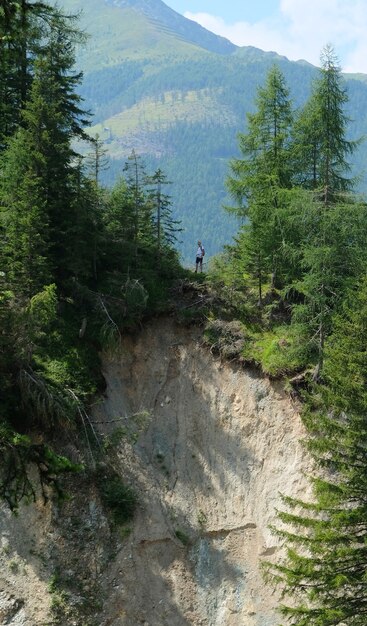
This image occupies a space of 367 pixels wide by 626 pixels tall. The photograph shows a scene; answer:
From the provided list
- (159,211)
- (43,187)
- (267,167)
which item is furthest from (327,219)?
(43,187)

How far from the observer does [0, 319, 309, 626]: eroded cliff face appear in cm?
2273

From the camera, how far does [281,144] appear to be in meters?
29.6

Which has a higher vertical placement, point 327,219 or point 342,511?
point 327,219

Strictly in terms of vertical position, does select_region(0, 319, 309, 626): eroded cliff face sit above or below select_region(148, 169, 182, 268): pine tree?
below

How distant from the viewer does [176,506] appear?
25609mm

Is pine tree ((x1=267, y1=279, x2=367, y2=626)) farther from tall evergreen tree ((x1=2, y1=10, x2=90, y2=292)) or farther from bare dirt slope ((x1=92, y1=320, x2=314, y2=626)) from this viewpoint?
tall evergreen tree ((x1=2, y1=10, x2=90, y2=292))

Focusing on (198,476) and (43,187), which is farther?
(43,187)

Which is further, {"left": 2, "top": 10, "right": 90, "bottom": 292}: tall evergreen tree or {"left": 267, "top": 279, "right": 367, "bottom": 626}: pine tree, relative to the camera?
{"left": 2, "top": 10, "right": 90, "bottom": 292}: tall evergreen tree

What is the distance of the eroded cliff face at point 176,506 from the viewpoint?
2273 centimetres

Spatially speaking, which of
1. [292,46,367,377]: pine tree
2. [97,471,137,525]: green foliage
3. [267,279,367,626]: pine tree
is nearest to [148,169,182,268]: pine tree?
[292,46,367,377]: pine tree

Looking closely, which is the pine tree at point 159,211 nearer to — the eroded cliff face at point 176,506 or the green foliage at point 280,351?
the eroded cliff face at point 176,506

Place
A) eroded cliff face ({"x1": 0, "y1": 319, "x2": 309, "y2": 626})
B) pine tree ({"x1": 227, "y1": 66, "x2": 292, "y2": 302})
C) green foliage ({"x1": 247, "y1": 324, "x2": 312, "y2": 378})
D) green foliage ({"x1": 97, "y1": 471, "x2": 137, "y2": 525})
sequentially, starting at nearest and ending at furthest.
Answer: eroded cliff face ({"x1": 0, "y1": 319, "x2": 309, "y2": 626})
green foliage ({"x1": 97, "y1": 471, "x2": 137, "y2": 525})
green foliage ({"x1": 247, "y1": 324, "x2": 312, "y2": 378})
pine tree ({"x1": 227, "y1": 66, "x2": 292, "y2": 302})

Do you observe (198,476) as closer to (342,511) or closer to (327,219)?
(342,511)

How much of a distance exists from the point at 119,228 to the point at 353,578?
1789cm
